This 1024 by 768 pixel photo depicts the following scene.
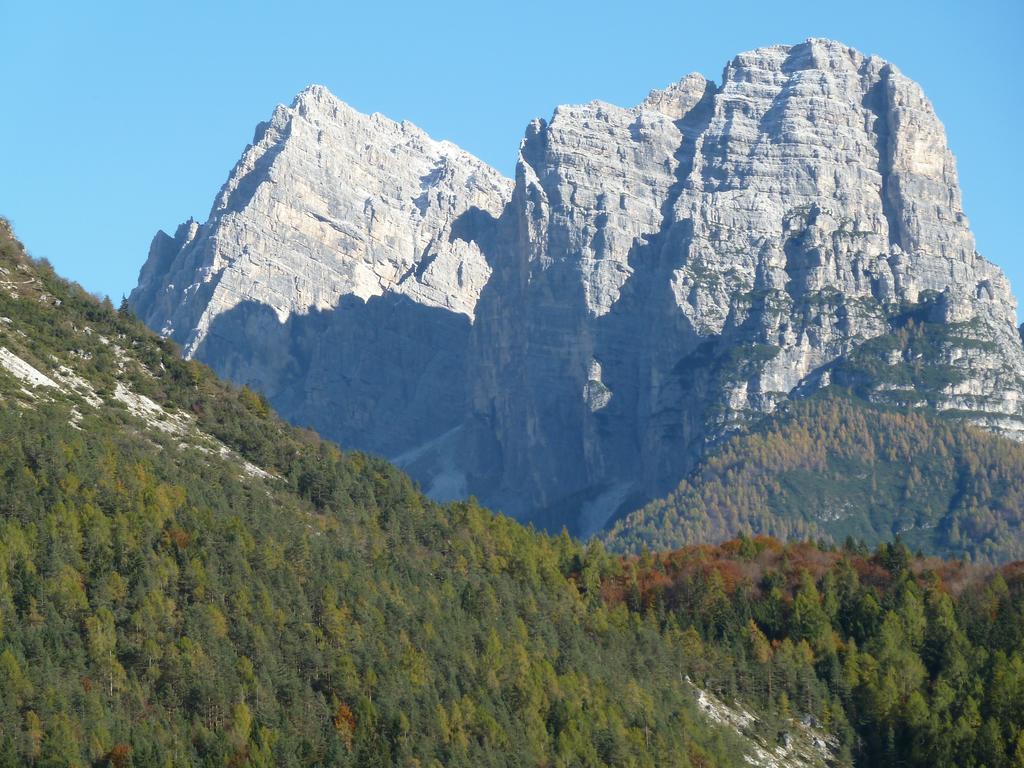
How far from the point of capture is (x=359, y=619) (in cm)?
14950

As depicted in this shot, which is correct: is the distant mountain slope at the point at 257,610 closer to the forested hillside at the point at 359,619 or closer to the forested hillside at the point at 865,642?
the forested hillside at the point at 359,619

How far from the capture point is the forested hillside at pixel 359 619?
13338 cm

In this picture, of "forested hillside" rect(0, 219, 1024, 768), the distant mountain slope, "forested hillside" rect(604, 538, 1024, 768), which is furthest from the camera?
"forested hillside" rect(604, 538, 1024, 768)

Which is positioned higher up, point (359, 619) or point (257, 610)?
point (359, 619)

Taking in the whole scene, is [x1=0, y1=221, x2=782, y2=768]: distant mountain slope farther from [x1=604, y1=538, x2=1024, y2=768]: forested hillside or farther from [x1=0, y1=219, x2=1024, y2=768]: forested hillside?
[x1=604, y1=538, x2=1024, y2=768]: forested hillside

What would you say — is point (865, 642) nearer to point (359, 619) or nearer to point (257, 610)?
point (359, 619)

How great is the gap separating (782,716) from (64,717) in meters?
60.9

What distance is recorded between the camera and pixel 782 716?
163750 mm

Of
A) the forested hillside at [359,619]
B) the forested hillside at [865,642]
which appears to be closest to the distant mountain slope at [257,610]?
the forested hillside at [359,619]

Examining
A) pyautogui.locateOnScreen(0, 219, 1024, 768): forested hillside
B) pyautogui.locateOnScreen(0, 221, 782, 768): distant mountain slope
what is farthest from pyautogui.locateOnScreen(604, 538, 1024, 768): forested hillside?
pyautogui.locateOnScreen(0, 221, 782, 768): distant mountain slope

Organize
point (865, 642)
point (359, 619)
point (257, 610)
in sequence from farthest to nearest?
point (865, 642), point (359, 619), point (257, 610)

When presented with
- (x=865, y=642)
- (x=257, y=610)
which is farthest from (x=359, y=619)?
(x=865, y=642)

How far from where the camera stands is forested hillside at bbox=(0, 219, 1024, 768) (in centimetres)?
13338

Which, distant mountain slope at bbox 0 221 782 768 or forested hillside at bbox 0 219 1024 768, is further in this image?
forested hillside at bbox 0 219 1024 768
